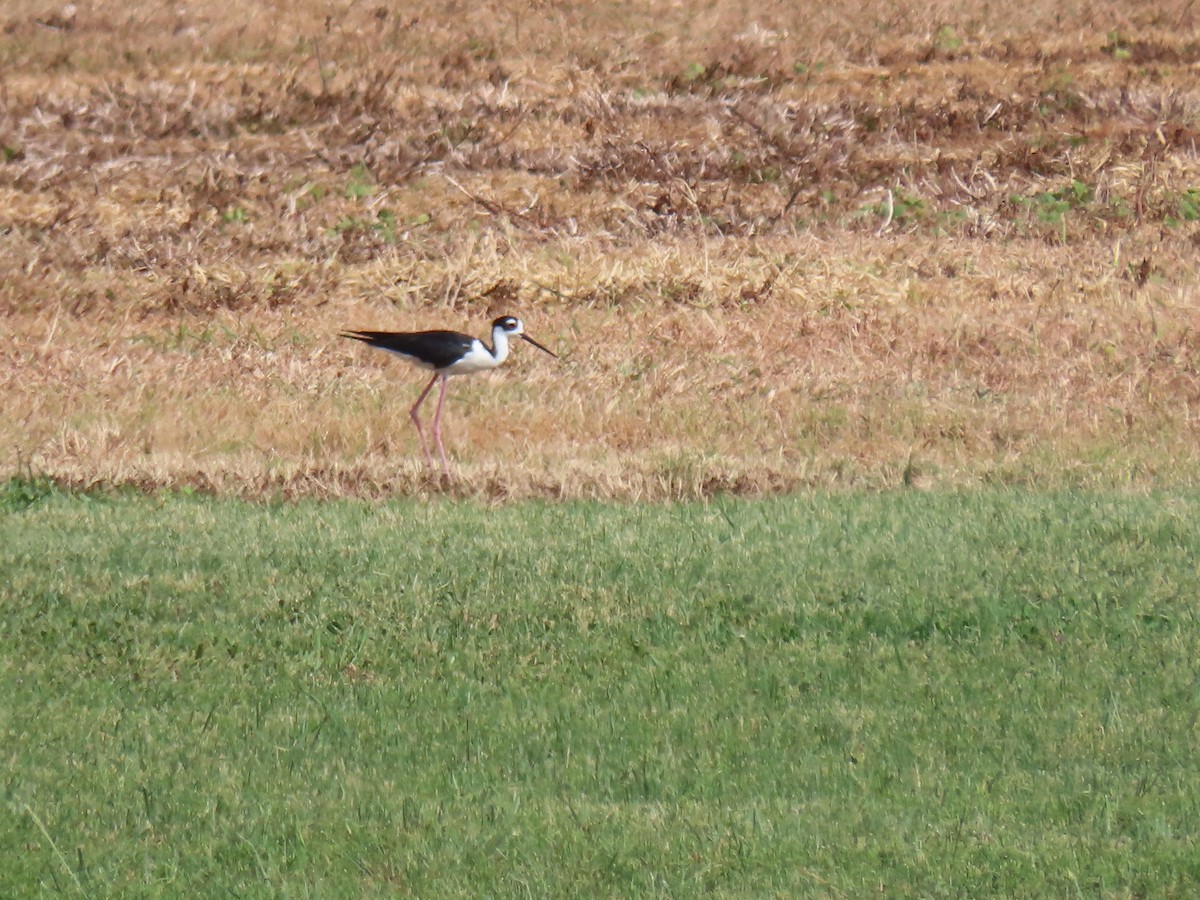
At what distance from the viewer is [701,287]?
19609 mm

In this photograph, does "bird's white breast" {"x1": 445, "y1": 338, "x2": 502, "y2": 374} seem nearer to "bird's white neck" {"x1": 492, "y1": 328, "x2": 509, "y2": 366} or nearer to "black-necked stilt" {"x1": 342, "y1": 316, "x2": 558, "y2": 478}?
"black-necked stilt" {"x1": 342, "y1": 316, "x2": 558, "y2": 478}

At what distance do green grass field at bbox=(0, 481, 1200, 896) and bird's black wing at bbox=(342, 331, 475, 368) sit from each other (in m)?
3.60

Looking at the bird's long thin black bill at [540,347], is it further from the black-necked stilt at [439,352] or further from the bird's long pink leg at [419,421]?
the bird's long pink leg at [419,421]

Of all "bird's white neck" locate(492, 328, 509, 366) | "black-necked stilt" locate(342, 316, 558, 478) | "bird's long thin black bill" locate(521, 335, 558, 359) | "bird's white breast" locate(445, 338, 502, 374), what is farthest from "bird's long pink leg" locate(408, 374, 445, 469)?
"bird's long thin black bill" locate(521, 335, 558, 359)

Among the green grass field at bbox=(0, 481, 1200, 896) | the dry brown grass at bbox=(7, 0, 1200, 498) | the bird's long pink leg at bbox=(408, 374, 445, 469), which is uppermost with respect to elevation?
the green grass field at bbox=(0, 481, 1200, 896)

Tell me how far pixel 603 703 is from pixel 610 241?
15689 mm

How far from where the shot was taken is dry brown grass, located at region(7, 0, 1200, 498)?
574 inches

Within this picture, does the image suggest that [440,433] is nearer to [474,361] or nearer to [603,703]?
[474,361]

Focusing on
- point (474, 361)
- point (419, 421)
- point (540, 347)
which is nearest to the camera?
point (419, 421)

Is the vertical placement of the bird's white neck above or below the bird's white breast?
below

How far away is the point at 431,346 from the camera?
14875 millimetres

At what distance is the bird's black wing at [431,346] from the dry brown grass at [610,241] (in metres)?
0.67

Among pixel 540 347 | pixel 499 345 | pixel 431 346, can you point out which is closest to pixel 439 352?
pixel 431 346

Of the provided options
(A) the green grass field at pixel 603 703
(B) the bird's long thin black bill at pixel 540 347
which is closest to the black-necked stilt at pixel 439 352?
(B) the bird's long thin black bill at pixel 540 347
